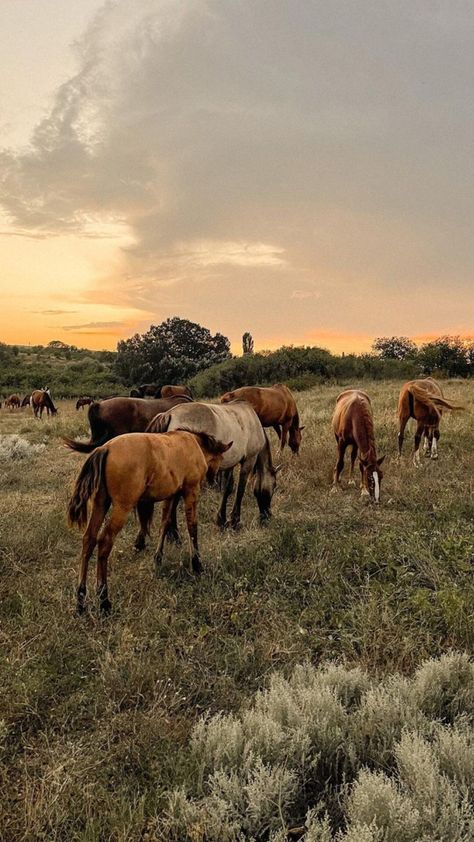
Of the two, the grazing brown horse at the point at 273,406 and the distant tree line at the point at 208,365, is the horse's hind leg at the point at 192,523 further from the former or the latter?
the distant tree line at the point at 208,365

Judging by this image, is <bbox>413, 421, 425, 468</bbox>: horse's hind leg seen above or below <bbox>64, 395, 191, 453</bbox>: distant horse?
below

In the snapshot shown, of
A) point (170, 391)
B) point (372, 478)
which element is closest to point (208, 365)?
point (170, 391)

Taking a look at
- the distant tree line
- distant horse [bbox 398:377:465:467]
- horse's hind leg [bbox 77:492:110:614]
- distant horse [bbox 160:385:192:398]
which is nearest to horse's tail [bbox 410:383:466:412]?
distant horse [bbox 398:377:465:467]

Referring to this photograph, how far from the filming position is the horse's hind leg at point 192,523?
211 inches

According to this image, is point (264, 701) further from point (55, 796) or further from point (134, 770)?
point (55, 796)

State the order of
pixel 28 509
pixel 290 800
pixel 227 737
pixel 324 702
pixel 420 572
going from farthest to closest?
pixel 28 509
pixel 420 572
pixel 324 702
pixel 227 737
pixel 290 800

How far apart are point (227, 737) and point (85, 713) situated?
1.13 meters

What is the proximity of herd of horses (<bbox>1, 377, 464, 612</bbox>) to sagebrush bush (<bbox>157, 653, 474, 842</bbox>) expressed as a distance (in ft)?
7.25

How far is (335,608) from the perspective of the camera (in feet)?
15.5

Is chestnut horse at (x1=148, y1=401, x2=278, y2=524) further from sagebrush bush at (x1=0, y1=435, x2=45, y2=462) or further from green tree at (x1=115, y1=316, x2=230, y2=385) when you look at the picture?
green tree at (x1=115, y1=316, x2=230, y2=385)

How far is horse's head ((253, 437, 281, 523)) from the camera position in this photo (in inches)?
277

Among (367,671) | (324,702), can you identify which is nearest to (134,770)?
(324,702)

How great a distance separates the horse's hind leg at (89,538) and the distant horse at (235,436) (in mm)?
1596

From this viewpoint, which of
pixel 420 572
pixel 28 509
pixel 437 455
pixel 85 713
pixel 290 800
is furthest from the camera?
pixel 437 455
